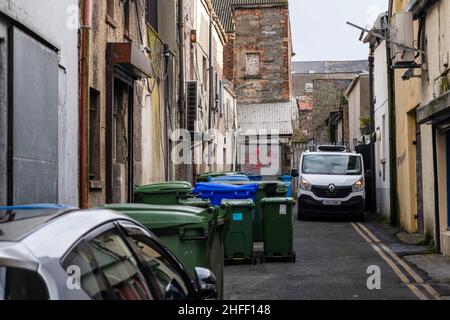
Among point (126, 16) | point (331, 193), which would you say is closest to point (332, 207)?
point (331, 193)

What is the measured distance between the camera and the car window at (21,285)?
8.98 feet

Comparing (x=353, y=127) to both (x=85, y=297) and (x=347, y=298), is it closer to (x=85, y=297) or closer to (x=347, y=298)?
(x=347, y=298)

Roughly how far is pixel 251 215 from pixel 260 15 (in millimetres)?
38921

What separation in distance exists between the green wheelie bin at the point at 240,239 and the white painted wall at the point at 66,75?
8.79 feet

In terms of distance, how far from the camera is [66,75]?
37.6ft

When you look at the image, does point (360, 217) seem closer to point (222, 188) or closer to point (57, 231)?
point (222, 188)

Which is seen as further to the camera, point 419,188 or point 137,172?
point 419,188

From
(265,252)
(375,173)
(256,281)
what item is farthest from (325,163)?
(256,281)

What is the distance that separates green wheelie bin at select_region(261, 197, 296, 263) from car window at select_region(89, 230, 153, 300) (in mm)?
9136

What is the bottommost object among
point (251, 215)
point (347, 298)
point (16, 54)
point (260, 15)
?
point (347, 298)

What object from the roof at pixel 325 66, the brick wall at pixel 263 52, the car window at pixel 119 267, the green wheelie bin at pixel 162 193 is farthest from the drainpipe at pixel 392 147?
the roof at pixel 325 66

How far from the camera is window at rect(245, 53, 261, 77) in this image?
4928cm

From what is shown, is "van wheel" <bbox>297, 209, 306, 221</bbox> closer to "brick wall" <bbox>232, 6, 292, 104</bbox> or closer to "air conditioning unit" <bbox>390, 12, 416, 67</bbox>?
"air conditioning unit" <bbox>390, 12, 416, 67</bbox>

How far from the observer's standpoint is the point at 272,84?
49000mm
